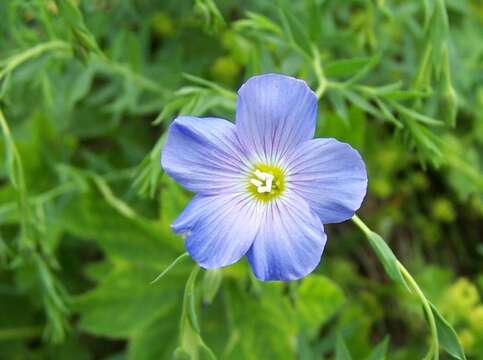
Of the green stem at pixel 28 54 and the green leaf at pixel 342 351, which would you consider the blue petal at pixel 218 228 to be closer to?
the green leaf at pixel 342 351

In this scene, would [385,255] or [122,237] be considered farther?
[122,237]

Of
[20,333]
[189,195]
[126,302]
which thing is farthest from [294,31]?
[20,333]

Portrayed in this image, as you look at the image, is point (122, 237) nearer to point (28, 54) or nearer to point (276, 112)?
point (28, 54)

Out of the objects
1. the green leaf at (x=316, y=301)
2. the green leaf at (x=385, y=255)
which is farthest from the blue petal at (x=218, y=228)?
the green leaf at (x=316, y=301)

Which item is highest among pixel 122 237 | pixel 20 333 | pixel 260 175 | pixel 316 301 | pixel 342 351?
pixel 260 175

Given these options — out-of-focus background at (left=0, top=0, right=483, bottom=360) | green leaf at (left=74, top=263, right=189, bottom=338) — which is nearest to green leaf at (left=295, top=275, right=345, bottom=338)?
out-of-focus background at (left=0, top=0, right=483, bottom=360)

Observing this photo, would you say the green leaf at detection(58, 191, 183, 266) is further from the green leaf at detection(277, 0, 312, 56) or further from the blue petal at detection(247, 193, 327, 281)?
the blue petal at detection(247, 193, 327, 281)

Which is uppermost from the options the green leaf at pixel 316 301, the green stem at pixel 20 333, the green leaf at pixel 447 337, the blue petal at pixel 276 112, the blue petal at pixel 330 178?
the blue petal at pixel 276 112
